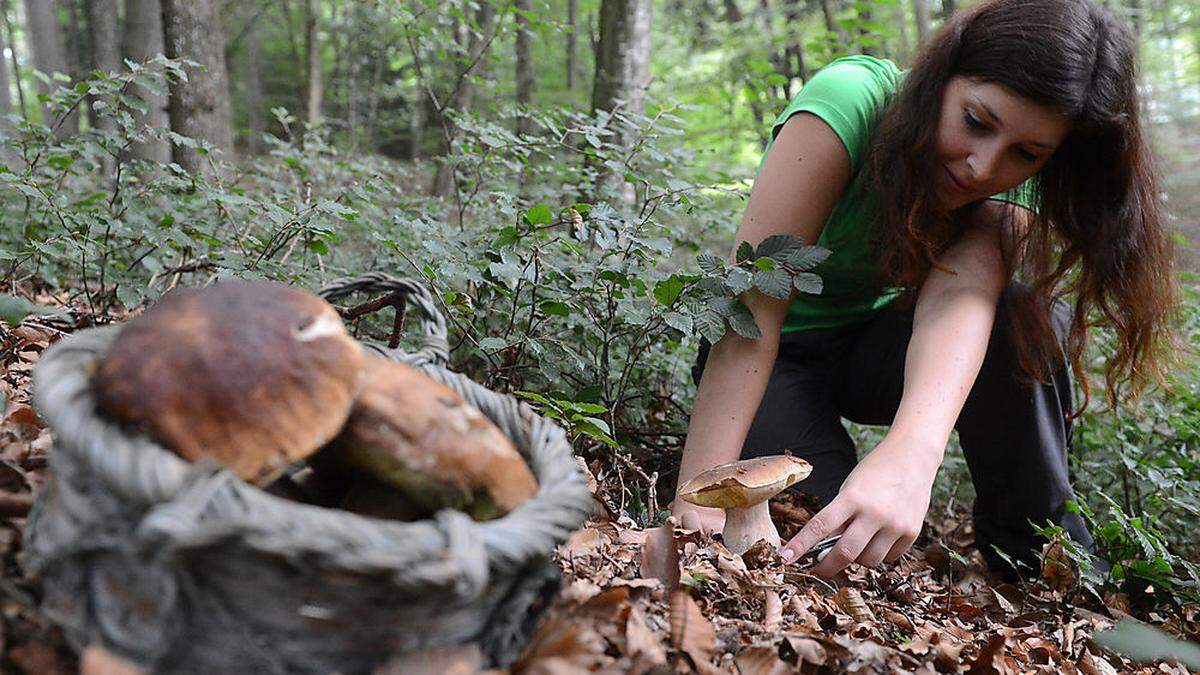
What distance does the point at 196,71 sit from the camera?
448cm

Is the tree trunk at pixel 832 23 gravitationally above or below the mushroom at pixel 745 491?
above

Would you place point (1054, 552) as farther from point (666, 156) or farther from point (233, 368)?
point (233, 368)

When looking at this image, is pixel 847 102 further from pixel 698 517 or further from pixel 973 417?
pixel 698 517

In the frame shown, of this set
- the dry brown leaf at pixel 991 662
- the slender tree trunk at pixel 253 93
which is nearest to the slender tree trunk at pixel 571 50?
the slender tree trunk at pixel 253 93

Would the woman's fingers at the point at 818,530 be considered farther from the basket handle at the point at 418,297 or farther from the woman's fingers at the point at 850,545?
the basket handle at the point at 418,297

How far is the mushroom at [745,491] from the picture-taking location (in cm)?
211

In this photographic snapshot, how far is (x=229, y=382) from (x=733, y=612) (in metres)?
1.30

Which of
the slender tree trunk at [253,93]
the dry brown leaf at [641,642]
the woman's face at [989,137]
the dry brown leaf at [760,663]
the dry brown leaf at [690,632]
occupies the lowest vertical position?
the slender tree trunk at [253,93]

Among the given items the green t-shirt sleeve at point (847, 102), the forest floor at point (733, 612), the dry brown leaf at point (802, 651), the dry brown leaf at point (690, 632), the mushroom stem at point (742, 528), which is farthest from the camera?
the green t-shirt sleeve at point (847, 102)

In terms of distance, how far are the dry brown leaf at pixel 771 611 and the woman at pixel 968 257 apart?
24 cm

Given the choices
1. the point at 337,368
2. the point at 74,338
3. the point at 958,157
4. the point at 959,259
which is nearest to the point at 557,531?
the point at 337,368

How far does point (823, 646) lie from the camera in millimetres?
1597

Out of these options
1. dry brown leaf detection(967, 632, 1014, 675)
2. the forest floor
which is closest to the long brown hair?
the forest floor

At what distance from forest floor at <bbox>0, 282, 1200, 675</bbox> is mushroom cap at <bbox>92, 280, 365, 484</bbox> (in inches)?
12.6
